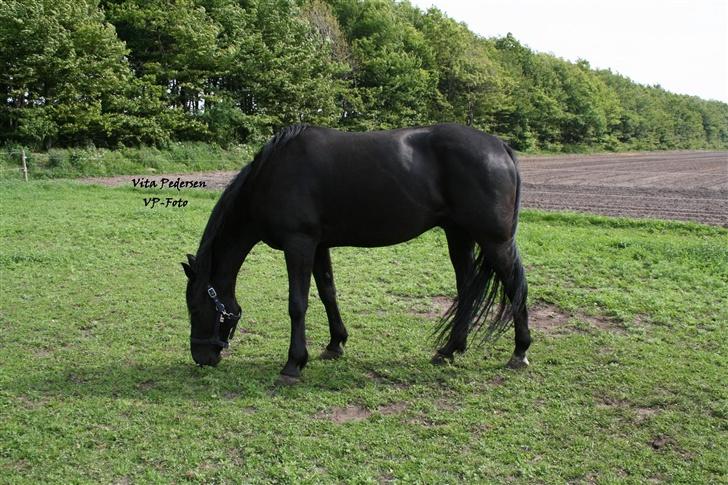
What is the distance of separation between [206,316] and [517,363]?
101 inches

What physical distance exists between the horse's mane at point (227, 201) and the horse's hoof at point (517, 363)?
8.41ft

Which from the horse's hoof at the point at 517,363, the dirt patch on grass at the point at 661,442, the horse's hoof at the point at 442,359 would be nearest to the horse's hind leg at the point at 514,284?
the horse's hoof at the point at 517,363

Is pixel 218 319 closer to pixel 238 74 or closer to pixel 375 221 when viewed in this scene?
pixel 375 221

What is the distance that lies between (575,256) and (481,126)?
44659 mm

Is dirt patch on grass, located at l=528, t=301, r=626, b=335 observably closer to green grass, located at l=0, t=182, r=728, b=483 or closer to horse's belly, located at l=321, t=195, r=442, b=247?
green grass, located at l=0, t=182, r=728, b=483

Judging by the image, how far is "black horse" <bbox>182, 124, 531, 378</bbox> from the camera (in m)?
4.31

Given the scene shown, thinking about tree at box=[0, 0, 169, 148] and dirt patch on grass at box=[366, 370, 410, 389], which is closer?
dirt patch on grass at box=[366, 370, 410, 389]

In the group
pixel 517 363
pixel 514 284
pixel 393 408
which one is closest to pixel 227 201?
pixel 393 408

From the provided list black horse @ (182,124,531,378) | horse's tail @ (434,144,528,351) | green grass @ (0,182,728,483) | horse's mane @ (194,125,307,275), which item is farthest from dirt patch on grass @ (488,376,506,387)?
horse's mane @ (194,125,307,275)

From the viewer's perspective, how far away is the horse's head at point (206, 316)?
4.38 m

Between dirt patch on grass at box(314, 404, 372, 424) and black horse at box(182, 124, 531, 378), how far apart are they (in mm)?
604

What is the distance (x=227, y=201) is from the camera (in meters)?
4.31

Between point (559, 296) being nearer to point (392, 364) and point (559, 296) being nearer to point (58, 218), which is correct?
point (392, 364)

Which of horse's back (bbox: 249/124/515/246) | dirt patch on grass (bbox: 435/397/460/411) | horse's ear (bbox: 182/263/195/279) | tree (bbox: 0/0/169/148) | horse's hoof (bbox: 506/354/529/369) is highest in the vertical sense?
tree (bbox: 0/0/169/148)
